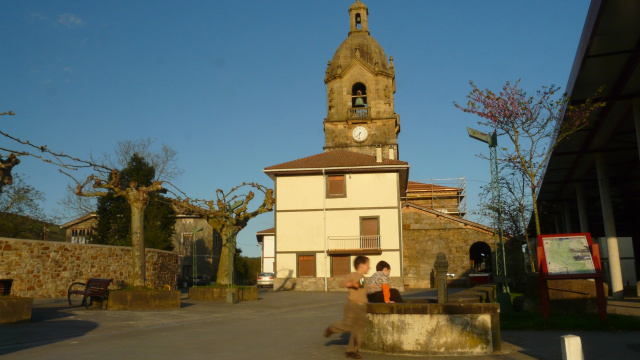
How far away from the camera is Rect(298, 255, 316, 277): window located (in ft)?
108

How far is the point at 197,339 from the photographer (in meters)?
9.49

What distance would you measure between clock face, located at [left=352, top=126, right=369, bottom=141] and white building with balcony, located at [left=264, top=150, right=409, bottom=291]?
1213 centimetres

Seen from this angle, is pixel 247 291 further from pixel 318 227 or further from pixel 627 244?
pixel 627 244

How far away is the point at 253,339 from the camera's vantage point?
9562mm

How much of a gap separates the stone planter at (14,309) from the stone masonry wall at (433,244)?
2919 cm

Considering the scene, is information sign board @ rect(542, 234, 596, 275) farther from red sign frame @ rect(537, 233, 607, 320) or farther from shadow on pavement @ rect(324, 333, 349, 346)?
shadow on pavement @ rect(324, 333, 349, 346)

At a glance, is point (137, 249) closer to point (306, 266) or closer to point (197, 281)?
point (306, 266)

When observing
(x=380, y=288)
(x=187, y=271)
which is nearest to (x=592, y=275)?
(x=380, y=288)

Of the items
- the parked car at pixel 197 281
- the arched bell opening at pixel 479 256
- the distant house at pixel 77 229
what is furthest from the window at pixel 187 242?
the arched bell opening at pixel 479 256

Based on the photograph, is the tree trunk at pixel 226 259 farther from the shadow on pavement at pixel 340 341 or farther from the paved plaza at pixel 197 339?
the shadow on pavement at pixel 340 341

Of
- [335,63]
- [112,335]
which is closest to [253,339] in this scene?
[112,335]

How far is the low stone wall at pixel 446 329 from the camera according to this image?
7559mm

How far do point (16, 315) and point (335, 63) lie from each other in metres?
39.3

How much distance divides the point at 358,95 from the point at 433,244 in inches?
588
